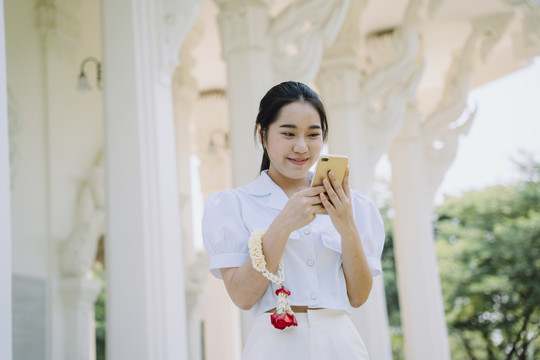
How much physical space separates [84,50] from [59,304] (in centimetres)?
253

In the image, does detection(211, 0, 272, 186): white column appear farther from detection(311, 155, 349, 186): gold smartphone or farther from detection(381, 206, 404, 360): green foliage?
detection(381, 206, 404, 360): green foliage

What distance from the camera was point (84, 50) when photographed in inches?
272

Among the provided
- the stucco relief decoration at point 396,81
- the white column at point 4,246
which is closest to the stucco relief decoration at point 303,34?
the stucco relief decoration at point 396,81

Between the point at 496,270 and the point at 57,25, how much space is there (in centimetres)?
1102

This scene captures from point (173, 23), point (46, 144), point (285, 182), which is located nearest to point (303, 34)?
point (173, 23)

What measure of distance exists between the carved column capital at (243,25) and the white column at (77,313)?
8.31ft

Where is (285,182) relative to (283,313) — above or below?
above

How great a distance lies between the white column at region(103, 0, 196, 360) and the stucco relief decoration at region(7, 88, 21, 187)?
7.16 ft

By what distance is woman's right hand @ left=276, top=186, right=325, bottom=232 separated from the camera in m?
1.64

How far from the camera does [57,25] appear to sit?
252 inches

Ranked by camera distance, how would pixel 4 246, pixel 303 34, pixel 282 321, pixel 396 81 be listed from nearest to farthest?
pixel 282 321 → pixel 4 246 → pixel 303 34 → pixel 396 81

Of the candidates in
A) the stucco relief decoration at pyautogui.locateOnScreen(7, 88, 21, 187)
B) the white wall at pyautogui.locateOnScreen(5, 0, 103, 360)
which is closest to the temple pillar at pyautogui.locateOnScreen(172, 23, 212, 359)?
the white wall at pyautogui.locateOnScreen(5, 0, 103, 360)

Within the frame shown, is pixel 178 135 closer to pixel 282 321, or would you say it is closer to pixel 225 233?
pixel 225 233

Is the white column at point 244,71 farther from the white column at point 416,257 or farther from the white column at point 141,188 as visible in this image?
the white column at point 416,257
